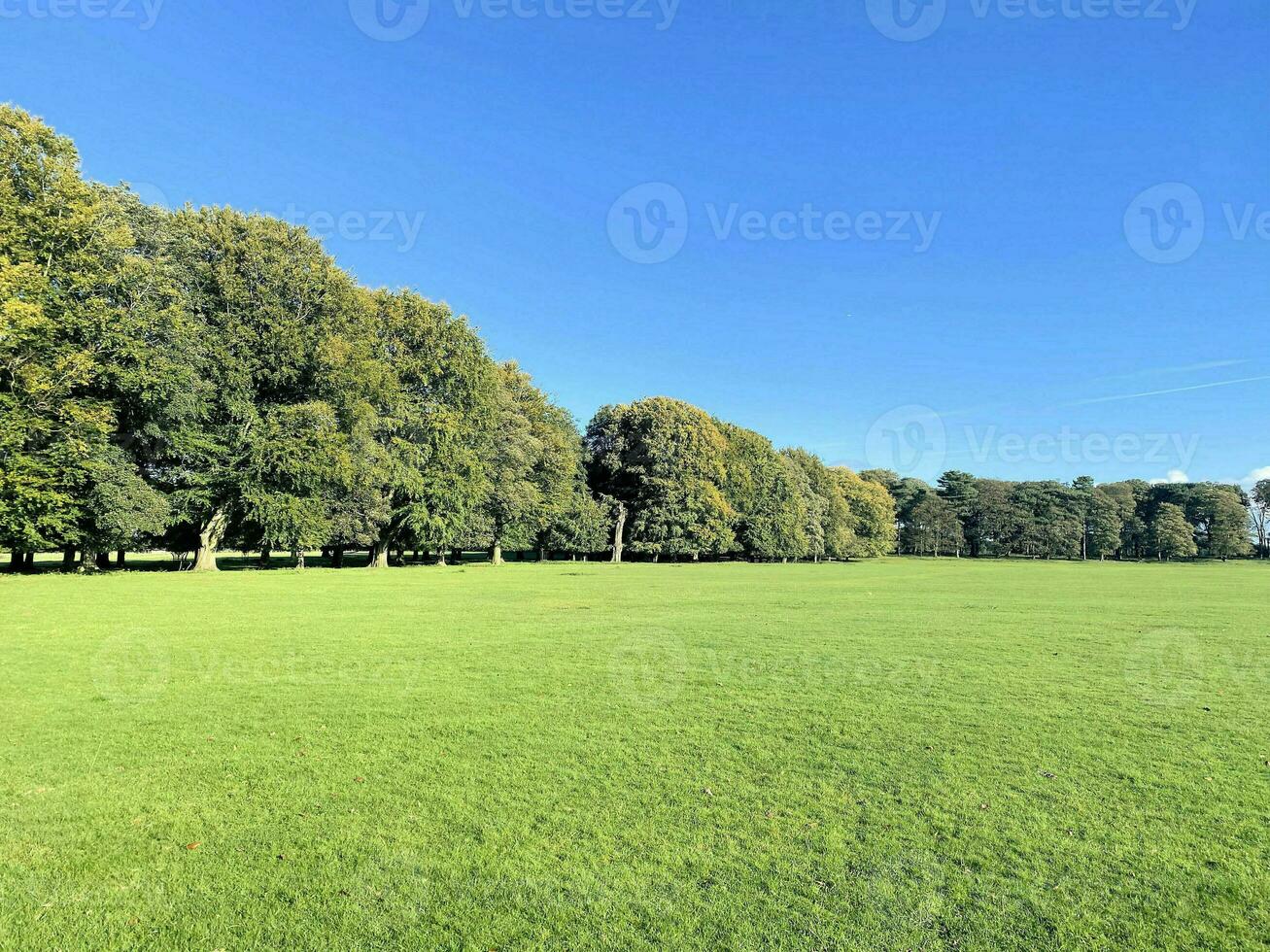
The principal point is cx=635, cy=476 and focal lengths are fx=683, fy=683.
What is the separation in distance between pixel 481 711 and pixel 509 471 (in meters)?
48.4

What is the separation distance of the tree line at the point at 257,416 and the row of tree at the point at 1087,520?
245 feet

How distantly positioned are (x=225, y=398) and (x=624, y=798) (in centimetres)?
3842

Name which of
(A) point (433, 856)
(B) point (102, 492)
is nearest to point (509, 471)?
(B) point (102, 492)

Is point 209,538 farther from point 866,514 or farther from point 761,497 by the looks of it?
point 866,514

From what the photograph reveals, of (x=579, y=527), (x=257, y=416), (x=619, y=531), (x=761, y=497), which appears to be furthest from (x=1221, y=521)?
(x=257, y=416)

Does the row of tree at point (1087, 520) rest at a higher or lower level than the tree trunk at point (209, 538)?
higher

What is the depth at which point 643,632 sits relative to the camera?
16.4 meters

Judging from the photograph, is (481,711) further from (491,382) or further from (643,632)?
(491,382)

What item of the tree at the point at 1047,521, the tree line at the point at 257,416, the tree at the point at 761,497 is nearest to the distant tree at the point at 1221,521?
the tree at the point at 1047,521

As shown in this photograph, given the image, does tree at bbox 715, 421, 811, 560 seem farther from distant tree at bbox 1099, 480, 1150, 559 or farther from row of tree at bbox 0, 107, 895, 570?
distant tree at bbox 1099, 480, 1150, 559

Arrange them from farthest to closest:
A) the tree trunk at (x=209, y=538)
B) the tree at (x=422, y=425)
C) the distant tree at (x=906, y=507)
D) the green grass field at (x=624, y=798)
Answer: the distant tree at (x=906, y=507) < the tree at (x=422, y=425) < the tree trunk at (x=209, y=538) < the green grass field at (x=624, y=798)

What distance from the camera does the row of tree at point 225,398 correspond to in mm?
28484

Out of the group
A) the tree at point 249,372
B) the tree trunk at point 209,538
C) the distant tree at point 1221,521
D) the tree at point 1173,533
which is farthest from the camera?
the distant tree at point 1221,521

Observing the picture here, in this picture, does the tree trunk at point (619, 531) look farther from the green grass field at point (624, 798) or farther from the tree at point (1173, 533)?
the tree at point (1173, 533)
